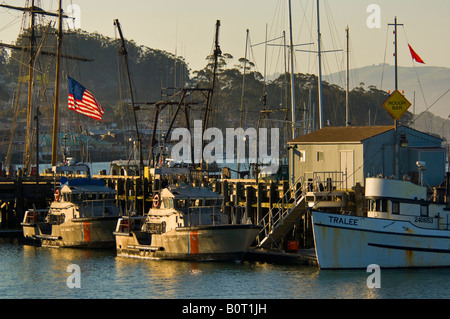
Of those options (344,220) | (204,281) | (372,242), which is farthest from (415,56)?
(204,281)

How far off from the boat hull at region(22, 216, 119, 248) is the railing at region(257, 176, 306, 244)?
1038cm

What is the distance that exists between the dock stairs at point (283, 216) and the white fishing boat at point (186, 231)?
204cm

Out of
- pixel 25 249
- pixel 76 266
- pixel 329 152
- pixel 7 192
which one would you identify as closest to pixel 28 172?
pixel 7 192

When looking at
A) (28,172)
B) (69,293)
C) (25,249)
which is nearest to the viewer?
(69,293)

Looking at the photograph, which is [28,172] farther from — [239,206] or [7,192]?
[239,206]

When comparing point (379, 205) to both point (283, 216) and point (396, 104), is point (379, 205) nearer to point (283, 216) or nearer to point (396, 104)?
point (396, 104)

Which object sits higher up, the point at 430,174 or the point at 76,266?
the point at 430,174

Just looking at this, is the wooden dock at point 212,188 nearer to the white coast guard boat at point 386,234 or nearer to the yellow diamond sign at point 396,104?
the white coast guard boat at point 386,234

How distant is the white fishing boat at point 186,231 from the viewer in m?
50.2

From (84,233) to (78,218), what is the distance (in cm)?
116

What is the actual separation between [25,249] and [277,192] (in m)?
18.2

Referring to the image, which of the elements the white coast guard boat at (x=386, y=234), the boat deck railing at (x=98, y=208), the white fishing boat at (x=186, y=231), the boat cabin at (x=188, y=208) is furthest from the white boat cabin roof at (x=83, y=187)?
the white coast guard boat at (x=386, y=234)

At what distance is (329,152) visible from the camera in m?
53.2

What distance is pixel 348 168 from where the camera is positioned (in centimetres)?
5228
